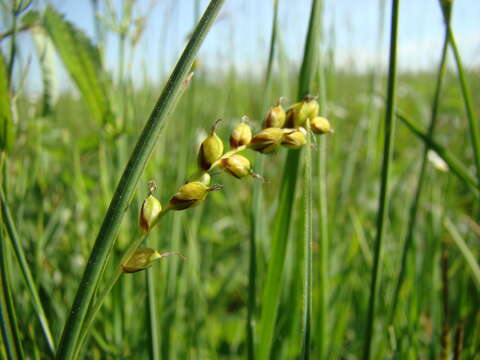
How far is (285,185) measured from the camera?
1.35 ft

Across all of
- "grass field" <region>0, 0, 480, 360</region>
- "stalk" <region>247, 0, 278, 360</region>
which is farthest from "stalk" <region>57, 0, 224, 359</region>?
"stalk" <region>247, 0, 278, 360</region>

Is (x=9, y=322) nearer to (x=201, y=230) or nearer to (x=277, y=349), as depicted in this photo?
(x=277, y=349)

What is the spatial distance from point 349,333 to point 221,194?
2.38ft

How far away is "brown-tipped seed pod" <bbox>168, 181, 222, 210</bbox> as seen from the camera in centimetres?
25

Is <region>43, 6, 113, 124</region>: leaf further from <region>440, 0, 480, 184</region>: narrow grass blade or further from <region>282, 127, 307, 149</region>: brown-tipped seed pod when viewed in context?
<region>440, 0, 480, 184</region>: narrow grass blade

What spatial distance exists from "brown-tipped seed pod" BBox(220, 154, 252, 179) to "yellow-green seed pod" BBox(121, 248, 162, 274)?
2.8 inches

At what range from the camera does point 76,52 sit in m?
0.44

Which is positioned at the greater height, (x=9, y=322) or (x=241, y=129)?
(x=241, y=129)

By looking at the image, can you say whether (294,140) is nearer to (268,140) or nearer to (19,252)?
(268,140)

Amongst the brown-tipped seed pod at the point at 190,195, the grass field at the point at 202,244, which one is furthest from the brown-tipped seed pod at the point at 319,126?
the brown-tipped seed pod at the point at 190,195

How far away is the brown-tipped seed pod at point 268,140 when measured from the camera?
282 mm

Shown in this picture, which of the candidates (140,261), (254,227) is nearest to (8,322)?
(140,261)

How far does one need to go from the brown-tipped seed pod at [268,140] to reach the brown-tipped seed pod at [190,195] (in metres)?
0.05

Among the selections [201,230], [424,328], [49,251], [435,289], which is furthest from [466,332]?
[49,251]
